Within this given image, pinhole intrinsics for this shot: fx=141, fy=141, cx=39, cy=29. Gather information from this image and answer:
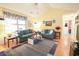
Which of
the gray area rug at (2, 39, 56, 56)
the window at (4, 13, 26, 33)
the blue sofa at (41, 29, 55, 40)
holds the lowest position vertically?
the gray area rug at (2, 39, 56, 56)

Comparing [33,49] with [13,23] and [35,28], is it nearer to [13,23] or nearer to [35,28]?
[35,28]

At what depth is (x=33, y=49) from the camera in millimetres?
2512

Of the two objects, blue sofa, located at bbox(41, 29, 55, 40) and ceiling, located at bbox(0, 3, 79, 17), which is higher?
ceiling, located at bbox(0, 3, 79, 17)

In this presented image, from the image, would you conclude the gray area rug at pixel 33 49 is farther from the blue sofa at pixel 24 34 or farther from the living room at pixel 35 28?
the blue sofa at pixel 24 34

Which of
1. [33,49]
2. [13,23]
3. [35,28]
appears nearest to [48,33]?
[35,28]

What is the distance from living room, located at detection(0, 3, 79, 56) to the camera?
244 centimetres

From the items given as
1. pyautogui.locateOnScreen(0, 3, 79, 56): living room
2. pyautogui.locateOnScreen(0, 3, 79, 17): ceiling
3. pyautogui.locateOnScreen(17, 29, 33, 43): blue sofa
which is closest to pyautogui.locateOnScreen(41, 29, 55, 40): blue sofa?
pyautogui.locateOnScreen(0, 3, 79, 56): living room

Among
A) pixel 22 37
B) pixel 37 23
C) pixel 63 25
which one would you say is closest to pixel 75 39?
pixel 63 25

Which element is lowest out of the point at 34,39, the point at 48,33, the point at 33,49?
the point at 33,49

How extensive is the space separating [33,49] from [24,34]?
1.02 feet

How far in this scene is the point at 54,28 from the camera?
97.7 inches

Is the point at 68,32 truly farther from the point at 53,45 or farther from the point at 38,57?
the point at 38,57

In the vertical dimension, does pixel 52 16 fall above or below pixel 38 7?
below

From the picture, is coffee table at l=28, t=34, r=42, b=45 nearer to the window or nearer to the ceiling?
the window
